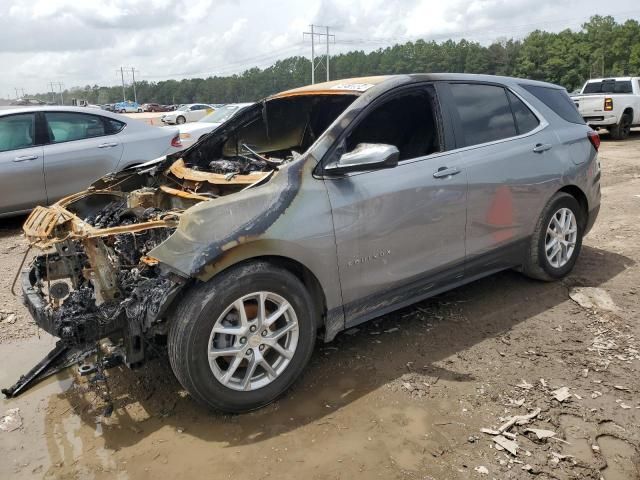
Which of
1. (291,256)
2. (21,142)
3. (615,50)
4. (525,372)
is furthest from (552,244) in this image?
(615,50)

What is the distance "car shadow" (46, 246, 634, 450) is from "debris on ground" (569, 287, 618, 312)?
0.11 m

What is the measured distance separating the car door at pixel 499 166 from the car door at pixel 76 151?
506 cm

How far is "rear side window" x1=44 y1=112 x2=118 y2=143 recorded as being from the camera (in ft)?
23.2

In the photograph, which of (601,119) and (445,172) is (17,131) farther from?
(601,119)

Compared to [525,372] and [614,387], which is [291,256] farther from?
[614,387]

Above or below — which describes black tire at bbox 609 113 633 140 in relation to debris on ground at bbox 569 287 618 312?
above

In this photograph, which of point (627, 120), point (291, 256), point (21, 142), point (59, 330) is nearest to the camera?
point (59, 330)

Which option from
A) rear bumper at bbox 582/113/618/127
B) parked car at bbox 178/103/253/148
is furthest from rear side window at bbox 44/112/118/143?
rear bumper at bbox 582/113/618/127

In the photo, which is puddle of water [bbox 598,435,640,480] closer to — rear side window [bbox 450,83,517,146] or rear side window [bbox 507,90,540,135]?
rear side window [bbox 450,83,517,146]

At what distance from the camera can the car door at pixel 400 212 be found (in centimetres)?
324

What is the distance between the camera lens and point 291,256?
9.91 ft

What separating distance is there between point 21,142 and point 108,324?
16.9ft

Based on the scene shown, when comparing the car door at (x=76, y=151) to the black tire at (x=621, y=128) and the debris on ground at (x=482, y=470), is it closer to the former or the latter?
the debris on ground at (x=482, y=470)

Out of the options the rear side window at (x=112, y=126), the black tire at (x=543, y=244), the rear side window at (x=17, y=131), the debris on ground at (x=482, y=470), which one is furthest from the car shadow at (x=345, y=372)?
the rear side window at (x=112, y=126)
